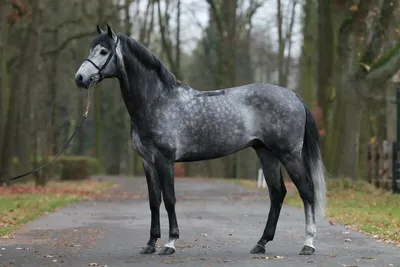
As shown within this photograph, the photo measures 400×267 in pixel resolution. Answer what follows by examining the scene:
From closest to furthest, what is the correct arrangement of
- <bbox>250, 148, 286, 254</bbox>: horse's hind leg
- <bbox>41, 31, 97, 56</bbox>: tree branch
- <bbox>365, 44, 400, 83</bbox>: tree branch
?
<bbox>250, 148, 286, 254</bbox>: horse's hind leg, <bbox>365, 44, 400, 83</bbox>: tree branch, <bbox>41, 31, 97, 56</bbox>: tree branch

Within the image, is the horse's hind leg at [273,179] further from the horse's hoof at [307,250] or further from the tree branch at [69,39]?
the tree branch at [69,39]

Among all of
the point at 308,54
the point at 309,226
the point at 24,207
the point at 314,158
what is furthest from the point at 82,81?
the point at 308,54

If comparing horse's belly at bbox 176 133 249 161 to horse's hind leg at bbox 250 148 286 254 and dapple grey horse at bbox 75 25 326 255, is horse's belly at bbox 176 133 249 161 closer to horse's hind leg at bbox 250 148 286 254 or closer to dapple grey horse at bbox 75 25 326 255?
dapple grey horse at bbox 75 25 326 255

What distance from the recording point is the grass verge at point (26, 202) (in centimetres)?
1566

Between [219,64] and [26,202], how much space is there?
2678cm

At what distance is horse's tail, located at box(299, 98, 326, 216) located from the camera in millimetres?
11188

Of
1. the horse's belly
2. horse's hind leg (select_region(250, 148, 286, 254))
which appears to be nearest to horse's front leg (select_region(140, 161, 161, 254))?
the horse's belly

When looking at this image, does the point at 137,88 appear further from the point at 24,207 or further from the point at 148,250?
the point at 24,207

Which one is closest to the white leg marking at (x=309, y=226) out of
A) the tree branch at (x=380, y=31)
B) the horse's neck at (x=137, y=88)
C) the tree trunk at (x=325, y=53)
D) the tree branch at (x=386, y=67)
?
the horse's neck at (x=137, y=88)

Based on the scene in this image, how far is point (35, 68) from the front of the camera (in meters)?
28.0

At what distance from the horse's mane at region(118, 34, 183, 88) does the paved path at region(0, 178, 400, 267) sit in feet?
6.81

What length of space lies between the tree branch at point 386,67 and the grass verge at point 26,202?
28.3ft

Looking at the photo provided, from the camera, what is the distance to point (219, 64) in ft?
153

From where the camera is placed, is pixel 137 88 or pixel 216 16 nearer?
pixel 137 88
